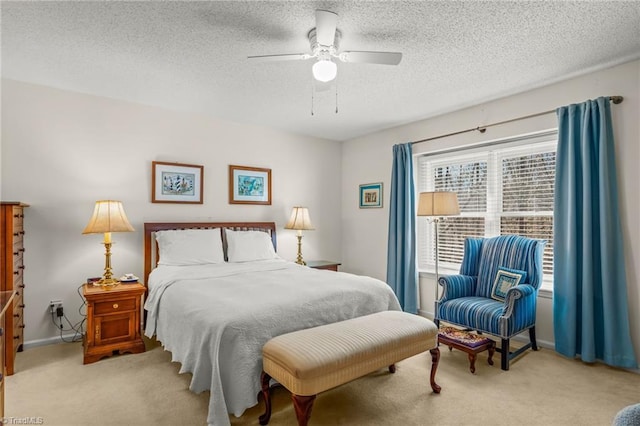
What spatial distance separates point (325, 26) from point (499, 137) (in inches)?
98.3

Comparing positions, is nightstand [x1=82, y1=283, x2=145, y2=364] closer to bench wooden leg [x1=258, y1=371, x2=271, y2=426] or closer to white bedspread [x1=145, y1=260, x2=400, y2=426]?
white bedspread [x1=145, y1=260, x2=400, y2=426]

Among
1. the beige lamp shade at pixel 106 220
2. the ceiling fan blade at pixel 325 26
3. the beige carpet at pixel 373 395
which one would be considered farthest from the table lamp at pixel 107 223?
the ceiling fan blade at pixel 325 26

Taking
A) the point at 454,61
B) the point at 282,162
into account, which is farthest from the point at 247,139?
the point at 454,61

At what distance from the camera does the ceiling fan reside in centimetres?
215

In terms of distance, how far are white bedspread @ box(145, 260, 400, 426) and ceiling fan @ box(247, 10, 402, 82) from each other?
Result: 1.56 metres

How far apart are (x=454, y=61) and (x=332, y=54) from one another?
1096 mm

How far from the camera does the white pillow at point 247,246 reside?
13.2 feet

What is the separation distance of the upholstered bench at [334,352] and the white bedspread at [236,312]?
0.45 ft

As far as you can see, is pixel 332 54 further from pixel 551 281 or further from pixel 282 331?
pixel 551 281

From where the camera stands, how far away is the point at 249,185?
470 cm

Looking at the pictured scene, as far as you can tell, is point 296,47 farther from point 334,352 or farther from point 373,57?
point 334,352

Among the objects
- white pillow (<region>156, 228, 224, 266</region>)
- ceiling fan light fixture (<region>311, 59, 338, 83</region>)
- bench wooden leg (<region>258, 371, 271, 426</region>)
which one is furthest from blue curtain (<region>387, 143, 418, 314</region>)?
bench wooden leg (<region>258, 371, 271, 426</region>)

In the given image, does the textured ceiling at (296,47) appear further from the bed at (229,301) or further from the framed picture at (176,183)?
the bed at (229,301)

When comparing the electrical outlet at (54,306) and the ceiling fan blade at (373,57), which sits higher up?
the ceiling fan blade at (373,57)
